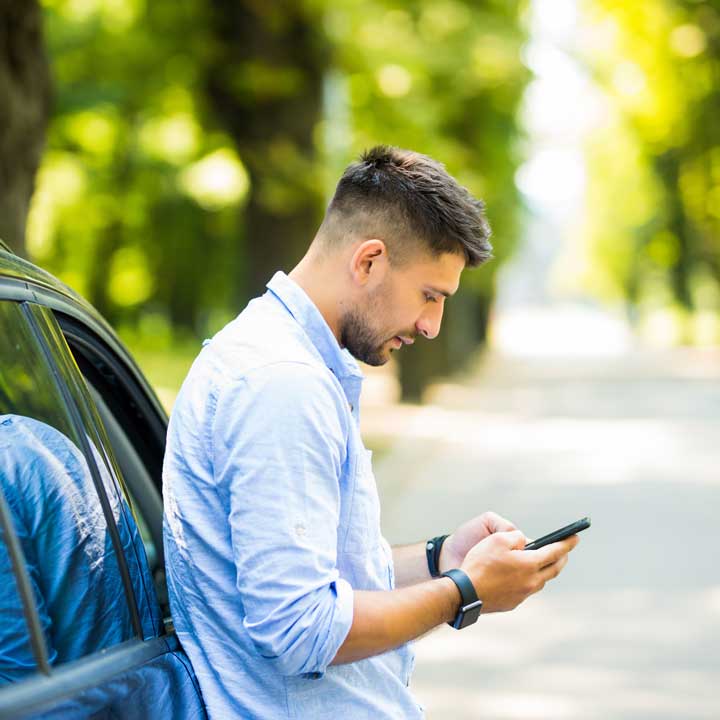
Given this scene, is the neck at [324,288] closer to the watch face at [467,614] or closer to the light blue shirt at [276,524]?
the light blue shirt at [276,524]

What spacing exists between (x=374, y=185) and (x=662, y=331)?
241ft

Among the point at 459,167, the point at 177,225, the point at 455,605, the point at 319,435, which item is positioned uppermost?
the point at 177,225

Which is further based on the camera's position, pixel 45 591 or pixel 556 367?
pixel 556 367

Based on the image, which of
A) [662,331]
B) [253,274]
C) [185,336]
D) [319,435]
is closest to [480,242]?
[319,435]

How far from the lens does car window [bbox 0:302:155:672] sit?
2166mm

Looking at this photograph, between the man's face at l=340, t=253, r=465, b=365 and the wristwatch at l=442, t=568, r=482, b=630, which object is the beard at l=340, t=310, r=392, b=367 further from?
the wristwatch at l=442, t=568, r=482, b=630

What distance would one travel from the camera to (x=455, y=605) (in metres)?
2.20

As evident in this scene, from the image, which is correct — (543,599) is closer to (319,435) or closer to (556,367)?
(319,435)

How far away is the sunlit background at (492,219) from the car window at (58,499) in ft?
13.4

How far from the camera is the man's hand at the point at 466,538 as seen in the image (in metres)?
2.60

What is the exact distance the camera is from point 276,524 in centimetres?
200

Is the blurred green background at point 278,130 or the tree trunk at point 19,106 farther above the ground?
the blurred green background at point 278,130

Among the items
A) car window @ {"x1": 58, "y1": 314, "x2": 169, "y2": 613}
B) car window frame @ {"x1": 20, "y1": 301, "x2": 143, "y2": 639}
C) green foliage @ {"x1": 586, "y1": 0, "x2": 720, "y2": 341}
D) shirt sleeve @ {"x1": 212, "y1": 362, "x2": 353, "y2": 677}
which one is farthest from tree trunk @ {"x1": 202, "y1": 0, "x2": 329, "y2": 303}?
shirt sleeve @ {"x1": 212, "y1": 362, "x2": 353, "y2": 677}

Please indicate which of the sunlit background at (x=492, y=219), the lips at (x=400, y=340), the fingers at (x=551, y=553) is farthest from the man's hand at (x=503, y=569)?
the sunlit background at (x=492, y=219)
